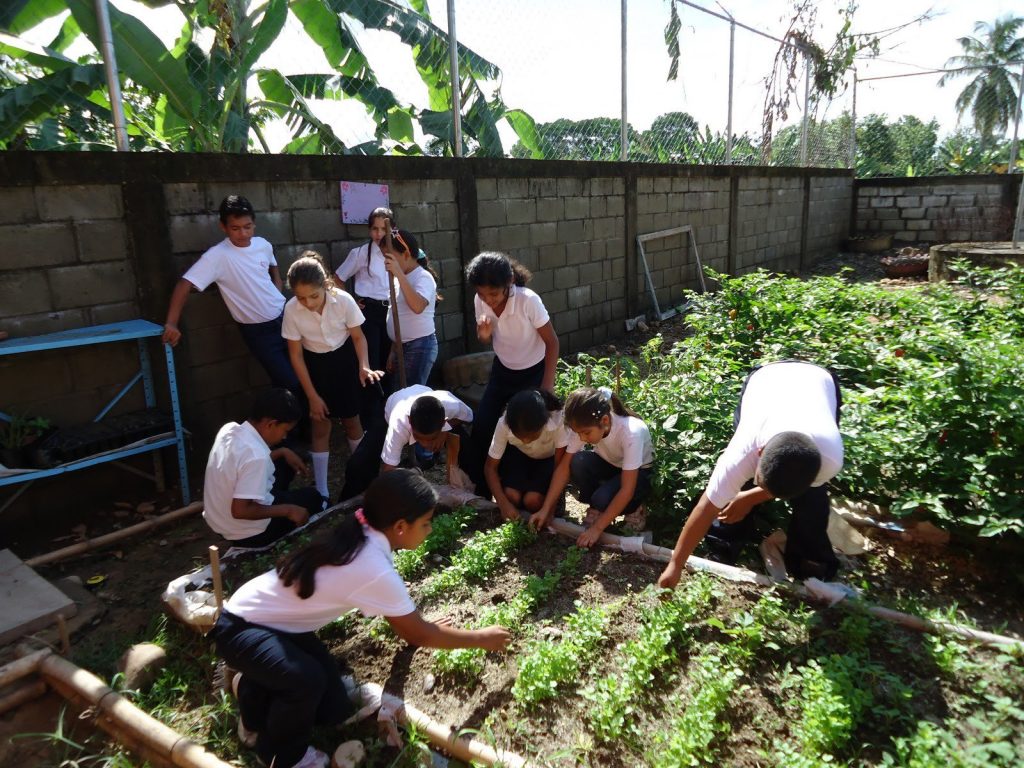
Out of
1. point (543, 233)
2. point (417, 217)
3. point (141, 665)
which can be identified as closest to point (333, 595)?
point (141, 665)

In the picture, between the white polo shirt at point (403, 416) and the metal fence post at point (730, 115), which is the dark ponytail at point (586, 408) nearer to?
the white polo shirt at point (403, 416)

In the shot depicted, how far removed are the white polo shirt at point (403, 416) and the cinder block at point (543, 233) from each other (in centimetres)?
314

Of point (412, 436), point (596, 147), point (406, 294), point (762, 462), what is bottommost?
point (412, 436)

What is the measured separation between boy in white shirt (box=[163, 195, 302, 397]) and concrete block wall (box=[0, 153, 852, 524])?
0.71ft

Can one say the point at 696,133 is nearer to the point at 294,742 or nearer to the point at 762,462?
the point at 762,462

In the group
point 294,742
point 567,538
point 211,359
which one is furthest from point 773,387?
point 211,359

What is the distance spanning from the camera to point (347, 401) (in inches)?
174

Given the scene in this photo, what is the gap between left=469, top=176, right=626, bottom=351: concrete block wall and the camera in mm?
6484

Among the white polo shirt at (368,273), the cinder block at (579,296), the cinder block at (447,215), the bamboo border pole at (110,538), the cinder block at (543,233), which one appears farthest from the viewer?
the cinder block at (579,296)

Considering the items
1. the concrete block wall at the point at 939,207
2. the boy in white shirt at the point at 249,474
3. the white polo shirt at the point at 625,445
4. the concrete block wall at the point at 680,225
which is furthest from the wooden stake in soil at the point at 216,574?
the concrete block wall at the point at 939,207

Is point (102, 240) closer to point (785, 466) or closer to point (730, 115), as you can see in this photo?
point (785, 466)

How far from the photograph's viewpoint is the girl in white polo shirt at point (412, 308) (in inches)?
185

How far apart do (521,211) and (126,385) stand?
383cm

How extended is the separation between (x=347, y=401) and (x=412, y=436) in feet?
2.75
